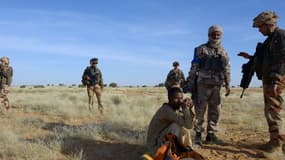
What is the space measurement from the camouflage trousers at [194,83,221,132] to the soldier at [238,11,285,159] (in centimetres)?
92

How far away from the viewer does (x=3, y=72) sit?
12.5 m

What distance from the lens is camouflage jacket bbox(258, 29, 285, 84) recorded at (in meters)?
5.43

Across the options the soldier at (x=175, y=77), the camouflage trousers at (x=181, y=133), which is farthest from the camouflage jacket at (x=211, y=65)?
the soldier at (x=175, y=77)

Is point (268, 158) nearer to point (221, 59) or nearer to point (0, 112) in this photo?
point (221, 59)

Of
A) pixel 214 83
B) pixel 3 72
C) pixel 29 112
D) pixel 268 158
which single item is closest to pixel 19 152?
pixel 214 83

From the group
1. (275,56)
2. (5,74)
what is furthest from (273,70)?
(5,74)

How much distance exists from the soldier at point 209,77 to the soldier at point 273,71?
0.72 m

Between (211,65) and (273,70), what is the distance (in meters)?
1.19

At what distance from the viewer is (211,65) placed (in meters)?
6.43

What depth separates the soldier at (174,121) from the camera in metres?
5.06

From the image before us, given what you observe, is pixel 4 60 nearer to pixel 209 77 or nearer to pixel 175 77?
pixel 175 77

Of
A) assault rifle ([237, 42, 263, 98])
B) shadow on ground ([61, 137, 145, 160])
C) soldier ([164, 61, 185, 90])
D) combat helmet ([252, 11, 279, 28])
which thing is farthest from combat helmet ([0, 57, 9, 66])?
combat helmet ([252, 11, 279, 28])

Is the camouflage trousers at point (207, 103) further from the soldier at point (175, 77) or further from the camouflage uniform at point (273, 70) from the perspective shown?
the soldier at point (175, 77)

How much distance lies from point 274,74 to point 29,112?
427 inches
